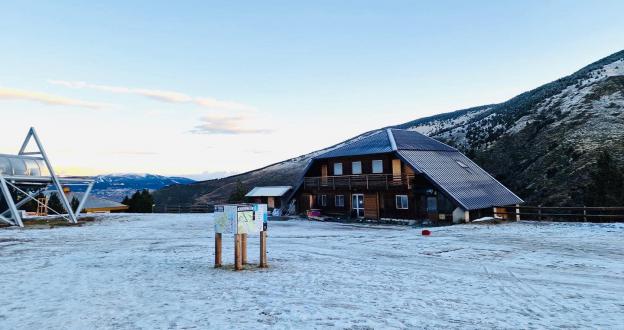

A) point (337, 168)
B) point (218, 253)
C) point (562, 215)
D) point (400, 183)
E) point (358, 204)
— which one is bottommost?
point (218, 253)

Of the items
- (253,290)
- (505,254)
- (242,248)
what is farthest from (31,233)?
(505,254)

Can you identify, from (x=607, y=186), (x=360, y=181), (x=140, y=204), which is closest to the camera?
(x=607, y=186)

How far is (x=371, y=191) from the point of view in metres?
34.4

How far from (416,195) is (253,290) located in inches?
916

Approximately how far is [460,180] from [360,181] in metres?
8.22

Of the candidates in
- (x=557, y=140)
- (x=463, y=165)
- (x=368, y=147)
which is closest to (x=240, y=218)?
(x=368, y=147)

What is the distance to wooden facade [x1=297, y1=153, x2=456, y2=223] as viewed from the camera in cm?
3145

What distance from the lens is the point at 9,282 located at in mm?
12172

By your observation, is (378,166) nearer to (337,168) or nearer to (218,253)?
(337,168)

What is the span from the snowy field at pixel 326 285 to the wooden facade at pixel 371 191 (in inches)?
391

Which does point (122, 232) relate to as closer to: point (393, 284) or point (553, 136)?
point (393, 284)

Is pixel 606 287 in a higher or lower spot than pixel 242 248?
lower

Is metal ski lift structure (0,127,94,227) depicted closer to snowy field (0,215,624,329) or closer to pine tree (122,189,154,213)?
snowy field (0,215,624,329)

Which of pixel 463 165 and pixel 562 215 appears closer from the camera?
pixel 562 215
